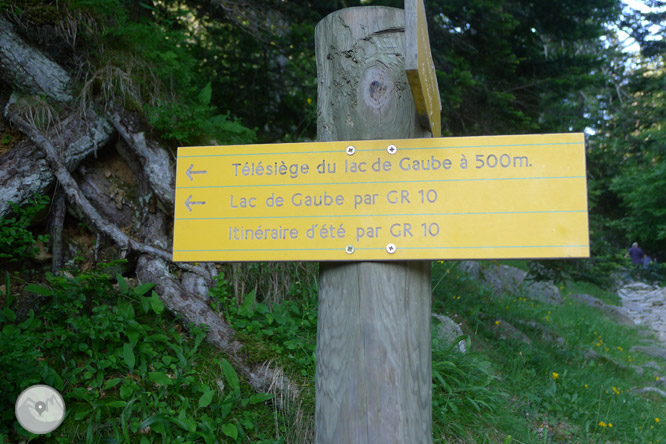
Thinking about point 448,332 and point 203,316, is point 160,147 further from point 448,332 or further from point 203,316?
point 448,332

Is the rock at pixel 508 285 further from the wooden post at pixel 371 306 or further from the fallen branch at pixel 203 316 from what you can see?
the wooden post at pixel 371 306

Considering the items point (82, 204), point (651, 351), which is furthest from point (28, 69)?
point (651, 351)

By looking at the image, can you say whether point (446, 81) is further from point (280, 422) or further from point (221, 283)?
point (280, 422)

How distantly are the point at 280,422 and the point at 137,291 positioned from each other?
147cm

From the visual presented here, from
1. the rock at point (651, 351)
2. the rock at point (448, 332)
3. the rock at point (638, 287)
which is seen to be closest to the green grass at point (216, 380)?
the rock at point (448, 332)

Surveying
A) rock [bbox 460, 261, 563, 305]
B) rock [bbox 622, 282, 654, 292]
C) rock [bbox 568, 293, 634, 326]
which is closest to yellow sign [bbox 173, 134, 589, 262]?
rock [bbox 460, 261, 563, 305]

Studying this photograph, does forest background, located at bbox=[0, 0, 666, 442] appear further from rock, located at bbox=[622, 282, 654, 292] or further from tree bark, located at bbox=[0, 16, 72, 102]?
rock, located at bbox=[622, 282, 654, 292]

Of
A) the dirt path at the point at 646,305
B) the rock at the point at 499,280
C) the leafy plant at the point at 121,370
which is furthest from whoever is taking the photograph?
the dirt path at the point at 646,305

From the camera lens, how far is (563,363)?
17.6ft

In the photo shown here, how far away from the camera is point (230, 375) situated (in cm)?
346

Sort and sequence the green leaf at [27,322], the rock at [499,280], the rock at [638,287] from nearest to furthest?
1. the green leaf at [27,322]
2. the rock at [499,280]
3. the rock at [638,287]

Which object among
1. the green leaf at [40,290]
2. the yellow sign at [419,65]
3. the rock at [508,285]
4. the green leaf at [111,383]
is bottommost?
the green leaf at [111,383]

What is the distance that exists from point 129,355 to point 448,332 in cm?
273

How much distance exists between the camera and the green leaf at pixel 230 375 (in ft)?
11.3
